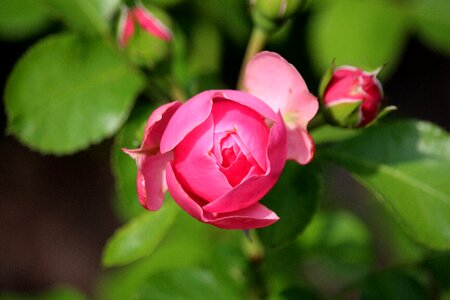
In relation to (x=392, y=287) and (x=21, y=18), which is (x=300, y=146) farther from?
(x=21, y=18)

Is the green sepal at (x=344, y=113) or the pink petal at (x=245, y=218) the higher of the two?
the green sepal at (x=344, y=113)

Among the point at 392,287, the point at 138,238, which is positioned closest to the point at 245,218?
the point at 138,238

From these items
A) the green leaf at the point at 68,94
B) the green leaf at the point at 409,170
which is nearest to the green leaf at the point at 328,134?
the green leaf at the point at 409,170

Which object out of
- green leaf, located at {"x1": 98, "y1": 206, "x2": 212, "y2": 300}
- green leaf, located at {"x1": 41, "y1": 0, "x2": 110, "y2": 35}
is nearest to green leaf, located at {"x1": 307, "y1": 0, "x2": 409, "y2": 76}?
green leaf, located at {"x1": 98, "y1": 206, "x2": 212, "y2": 300}

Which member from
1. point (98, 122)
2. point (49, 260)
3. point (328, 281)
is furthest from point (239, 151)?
point (49, 260)

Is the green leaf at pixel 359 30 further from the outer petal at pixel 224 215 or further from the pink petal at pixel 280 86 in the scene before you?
the outer petal at pixel 224 215

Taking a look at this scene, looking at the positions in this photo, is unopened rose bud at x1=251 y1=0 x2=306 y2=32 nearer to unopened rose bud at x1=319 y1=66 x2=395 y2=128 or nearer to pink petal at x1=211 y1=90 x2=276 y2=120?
unopened rose bud at x1=319 y1=66 x2=395 y2=128

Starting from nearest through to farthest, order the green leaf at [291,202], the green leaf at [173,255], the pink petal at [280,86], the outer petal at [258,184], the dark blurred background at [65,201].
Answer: the outer petal at [258,184]
the pink petal at [280,86]
the green leaf at [291,202]
the green leaf at [173,255]
the dark blurred background at [65,201]

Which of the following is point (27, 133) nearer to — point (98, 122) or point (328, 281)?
point (98, 122)
